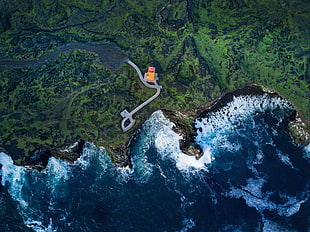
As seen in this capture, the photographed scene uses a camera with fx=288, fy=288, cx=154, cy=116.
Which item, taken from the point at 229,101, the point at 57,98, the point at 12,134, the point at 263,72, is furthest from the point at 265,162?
the point at 12,134

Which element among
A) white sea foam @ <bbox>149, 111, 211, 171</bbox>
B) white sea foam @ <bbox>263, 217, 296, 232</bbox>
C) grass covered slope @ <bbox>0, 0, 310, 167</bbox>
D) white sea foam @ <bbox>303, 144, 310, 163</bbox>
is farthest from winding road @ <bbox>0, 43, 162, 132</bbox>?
white sea foam @ <bbox>263, 217, 296, 232</bbox>

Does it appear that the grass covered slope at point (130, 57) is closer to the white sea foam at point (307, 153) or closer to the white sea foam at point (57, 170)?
the white sea foam at point (57, 170)

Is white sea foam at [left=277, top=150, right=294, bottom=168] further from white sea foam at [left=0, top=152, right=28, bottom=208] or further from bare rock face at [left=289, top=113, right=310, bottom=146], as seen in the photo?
white sea foam at [left=0, top=152, right=28, bottom=208]

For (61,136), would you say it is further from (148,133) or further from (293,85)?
(293,85)

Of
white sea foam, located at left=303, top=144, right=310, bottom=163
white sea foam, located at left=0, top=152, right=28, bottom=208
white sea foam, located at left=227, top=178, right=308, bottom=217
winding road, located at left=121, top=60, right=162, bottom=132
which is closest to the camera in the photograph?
white sea foam, located at left=227, top=178, right=308, bottom=217

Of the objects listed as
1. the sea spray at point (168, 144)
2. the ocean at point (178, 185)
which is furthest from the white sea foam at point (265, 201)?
the sea spray at point (168, 144)

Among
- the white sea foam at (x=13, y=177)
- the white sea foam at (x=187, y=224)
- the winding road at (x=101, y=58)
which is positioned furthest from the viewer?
the winding road at (x=101, y=58)

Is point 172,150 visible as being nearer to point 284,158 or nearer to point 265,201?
point 265,201
